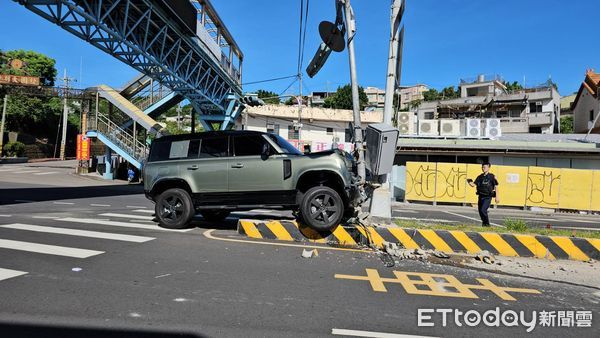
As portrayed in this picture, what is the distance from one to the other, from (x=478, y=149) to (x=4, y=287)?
24.6 metres

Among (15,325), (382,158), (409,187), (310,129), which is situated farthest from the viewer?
(310,129)

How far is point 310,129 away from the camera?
161ft

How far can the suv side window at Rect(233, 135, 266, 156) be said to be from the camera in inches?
320

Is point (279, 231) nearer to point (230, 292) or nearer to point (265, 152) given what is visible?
point (265, 152)

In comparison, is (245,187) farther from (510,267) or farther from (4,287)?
(510,267)

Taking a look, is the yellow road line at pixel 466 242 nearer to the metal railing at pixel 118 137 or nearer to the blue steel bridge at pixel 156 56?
the blue steel bridge at pixel 156 56

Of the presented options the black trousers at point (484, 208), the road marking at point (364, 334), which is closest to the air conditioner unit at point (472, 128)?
the black trousers at point (484, 208)

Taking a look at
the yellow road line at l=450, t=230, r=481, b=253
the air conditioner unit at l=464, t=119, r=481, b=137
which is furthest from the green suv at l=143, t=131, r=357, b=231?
the air conditioner unit at l=464, t=119, r=481, b=137

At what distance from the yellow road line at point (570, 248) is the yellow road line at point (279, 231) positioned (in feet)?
15.5

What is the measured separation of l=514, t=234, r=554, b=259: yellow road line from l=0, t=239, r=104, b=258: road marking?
7.08 metres

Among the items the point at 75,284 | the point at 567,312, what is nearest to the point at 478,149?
the point at 567,312

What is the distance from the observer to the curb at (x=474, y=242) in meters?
7.03

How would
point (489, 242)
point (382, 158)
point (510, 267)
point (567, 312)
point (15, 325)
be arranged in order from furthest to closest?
point (382, 158) → point (489, 242) → point (510, 267) → point (567, 312) → point (15, 325)

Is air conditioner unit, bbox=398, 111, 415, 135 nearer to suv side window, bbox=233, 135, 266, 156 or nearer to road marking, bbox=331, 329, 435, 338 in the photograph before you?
suv side window, bbox=233, 135, 266, 156
